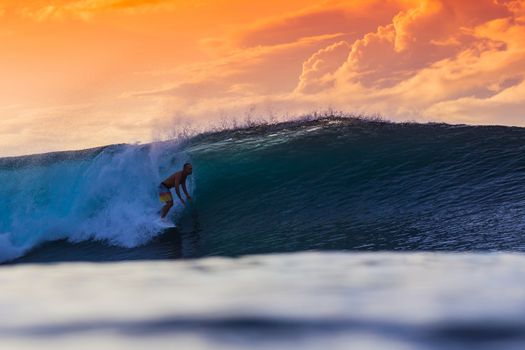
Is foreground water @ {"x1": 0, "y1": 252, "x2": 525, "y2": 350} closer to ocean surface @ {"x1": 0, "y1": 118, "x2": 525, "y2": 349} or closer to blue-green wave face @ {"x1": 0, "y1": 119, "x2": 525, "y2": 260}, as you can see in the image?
ocean surface @ {"x1": 0, "y1": 118, "x2": 525, "y2": 349}

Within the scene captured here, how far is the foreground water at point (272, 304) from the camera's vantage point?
66 cm

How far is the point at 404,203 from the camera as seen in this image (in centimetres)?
873

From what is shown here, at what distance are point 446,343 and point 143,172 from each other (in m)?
11.4

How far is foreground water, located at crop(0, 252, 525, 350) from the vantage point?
66 cm

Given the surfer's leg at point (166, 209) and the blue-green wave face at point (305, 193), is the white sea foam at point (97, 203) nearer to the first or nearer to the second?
the blue-green wave face at point (305, 193)

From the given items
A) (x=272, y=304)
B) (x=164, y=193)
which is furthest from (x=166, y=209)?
(x=272, y=304)

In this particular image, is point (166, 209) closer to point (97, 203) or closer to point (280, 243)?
point (97, 203)

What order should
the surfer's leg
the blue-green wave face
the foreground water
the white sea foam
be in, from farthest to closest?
the white sea foam < the surfer's leg < the blue-green wave face < the foreground water

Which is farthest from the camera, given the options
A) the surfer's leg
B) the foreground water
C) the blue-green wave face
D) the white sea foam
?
the white sea foam

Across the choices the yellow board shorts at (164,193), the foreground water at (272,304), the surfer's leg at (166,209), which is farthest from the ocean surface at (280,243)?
the yellow board shorts at (164,193)

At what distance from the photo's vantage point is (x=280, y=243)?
7512 mm

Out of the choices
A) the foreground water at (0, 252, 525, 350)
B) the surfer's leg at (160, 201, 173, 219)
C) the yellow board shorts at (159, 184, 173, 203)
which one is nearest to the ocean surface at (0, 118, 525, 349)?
the foreground water at (0, 252, 525, 350)

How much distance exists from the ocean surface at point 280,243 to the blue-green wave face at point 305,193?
5 cm

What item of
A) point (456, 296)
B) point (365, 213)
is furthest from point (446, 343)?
point (365, 213)
